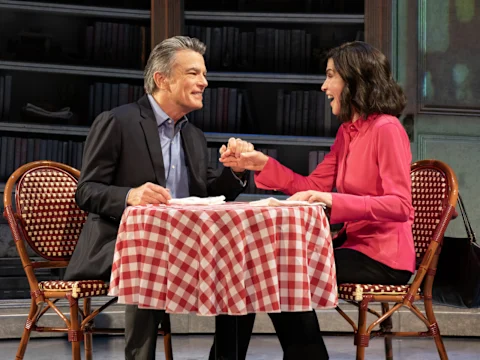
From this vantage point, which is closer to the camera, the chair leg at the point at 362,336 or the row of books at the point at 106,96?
the chair leg at the point at 362,336

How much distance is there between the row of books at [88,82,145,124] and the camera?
16.5ft

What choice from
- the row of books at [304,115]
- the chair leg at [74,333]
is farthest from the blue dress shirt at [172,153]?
the row of books at [304,115]

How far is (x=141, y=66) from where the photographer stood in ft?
16.7

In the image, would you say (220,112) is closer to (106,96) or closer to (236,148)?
(106,96)

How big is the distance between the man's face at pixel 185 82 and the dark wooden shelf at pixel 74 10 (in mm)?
2222

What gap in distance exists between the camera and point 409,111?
4.66 meters

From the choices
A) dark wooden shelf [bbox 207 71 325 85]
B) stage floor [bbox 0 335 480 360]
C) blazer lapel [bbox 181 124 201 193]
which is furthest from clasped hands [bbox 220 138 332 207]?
dark wooden shelf [bbox 207 71 325 85]

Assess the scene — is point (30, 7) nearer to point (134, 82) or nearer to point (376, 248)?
point (134, 82)

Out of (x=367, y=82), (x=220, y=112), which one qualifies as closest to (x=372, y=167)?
(x=367, y=82)

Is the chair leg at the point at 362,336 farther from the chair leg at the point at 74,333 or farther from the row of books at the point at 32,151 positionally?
the row of books at the point at 32,151

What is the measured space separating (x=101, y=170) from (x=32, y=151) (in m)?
2.40

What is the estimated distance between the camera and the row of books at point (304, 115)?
5.08 meters

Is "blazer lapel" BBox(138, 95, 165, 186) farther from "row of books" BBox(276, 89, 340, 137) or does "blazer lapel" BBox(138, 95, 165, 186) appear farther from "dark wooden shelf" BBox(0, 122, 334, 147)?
"row of books" BBox(276, 89, 340, 137)

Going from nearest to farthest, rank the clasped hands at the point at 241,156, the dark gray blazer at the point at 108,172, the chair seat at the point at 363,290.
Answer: the chair seat at the point at 363,290
the dark gray blazer at the point at 108,172
the clasped hands at the point at 241,156
